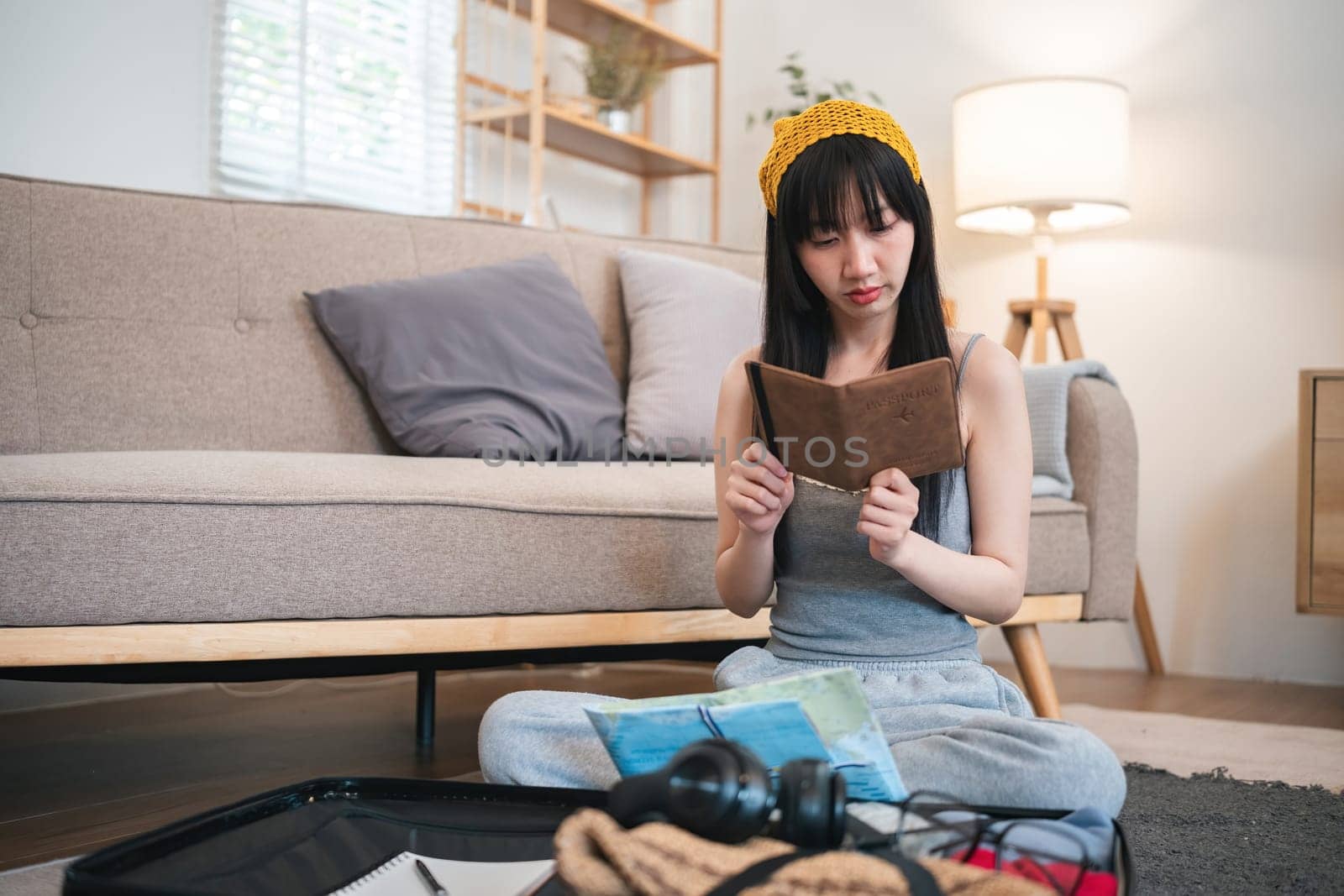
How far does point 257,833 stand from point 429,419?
1079 mm

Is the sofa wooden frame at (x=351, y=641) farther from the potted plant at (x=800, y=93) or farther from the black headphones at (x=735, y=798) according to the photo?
the potted plant at (x=800, y=93)

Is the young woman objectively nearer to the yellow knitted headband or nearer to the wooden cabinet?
the yellow knitted headband

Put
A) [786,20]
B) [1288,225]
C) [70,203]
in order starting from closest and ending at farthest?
[70,203] < [1288,225] < [786,20]

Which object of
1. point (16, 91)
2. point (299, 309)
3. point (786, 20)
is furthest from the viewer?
point (786, 20)

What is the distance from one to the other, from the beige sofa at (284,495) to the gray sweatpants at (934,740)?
40 cm

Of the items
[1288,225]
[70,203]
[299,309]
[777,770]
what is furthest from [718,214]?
[777,770]

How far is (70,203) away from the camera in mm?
1707

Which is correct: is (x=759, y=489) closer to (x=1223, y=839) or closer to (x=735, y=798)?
(x=735, y=798)

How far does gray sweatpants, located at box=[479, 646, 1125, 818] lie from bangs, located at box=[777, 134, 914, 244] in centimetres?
40

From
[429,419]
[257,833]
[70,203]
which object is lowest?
[257,833]

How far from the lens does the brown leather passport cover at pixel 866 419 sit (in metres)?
0.83

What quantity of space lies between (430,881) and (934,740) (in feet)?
1.31

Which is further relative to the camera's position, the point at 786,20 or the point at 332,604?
the point at 786,20

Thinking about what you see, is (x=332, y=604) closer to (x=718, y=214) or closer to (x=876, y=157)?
(x=876, y=157)
